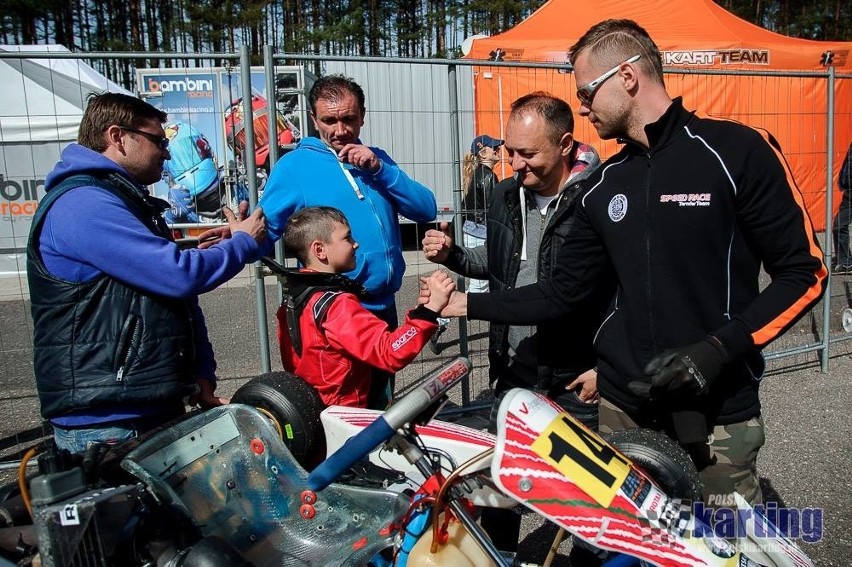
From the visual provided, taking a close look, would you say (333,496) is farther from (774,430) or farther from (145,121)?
(774,430)

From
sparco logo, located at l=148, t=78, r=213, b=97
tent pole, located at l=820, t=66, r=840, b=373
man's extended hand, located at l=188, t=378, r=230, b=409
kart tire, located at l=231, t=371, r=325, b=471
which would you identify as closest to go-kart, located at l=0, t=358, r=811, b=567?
kart tire, located at l=231, t=371, r=325, b=471

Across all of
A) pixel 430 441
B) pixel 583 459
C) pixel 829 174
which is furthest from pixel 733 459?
pixel 829 174

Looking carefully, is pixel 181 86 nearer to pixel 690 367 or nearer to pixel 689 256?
pixel 689 256

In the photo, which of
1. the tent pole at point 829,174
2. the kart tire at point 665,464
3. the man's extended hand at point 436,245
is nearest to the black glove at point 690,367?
the kart tire at point 665,464

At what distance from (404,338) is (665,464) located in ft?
3.35

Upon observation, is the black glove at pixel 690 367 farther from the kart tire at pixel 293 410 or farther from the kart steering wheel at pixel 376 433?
the kart tire at pixel 293 410

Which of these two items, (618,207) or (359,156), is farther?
(359,156)

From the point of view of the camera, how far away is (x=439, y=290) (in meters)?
2.42

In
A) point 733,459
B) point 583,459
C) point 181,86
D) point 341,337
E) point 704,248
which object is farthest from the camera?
point 181,86

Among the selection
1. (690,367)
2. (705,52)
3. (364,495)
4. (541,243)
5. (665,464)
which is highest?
(705,52)

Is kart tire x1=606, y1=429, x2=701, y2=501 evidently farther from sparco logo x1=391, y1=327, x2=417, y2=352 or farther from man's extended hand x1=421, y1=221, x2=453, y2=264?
man's extended hand x1=421, y1=221, x2=453, y2=264

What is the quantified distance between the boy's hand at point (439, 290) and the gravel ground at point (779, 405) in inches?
59.5

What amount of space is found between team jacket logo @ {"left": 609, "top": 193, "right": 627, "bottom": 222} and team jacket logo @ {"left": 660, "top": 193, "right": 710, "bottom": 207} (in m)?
0.14

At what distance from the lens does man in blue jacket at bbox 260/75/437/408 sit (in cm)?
323
